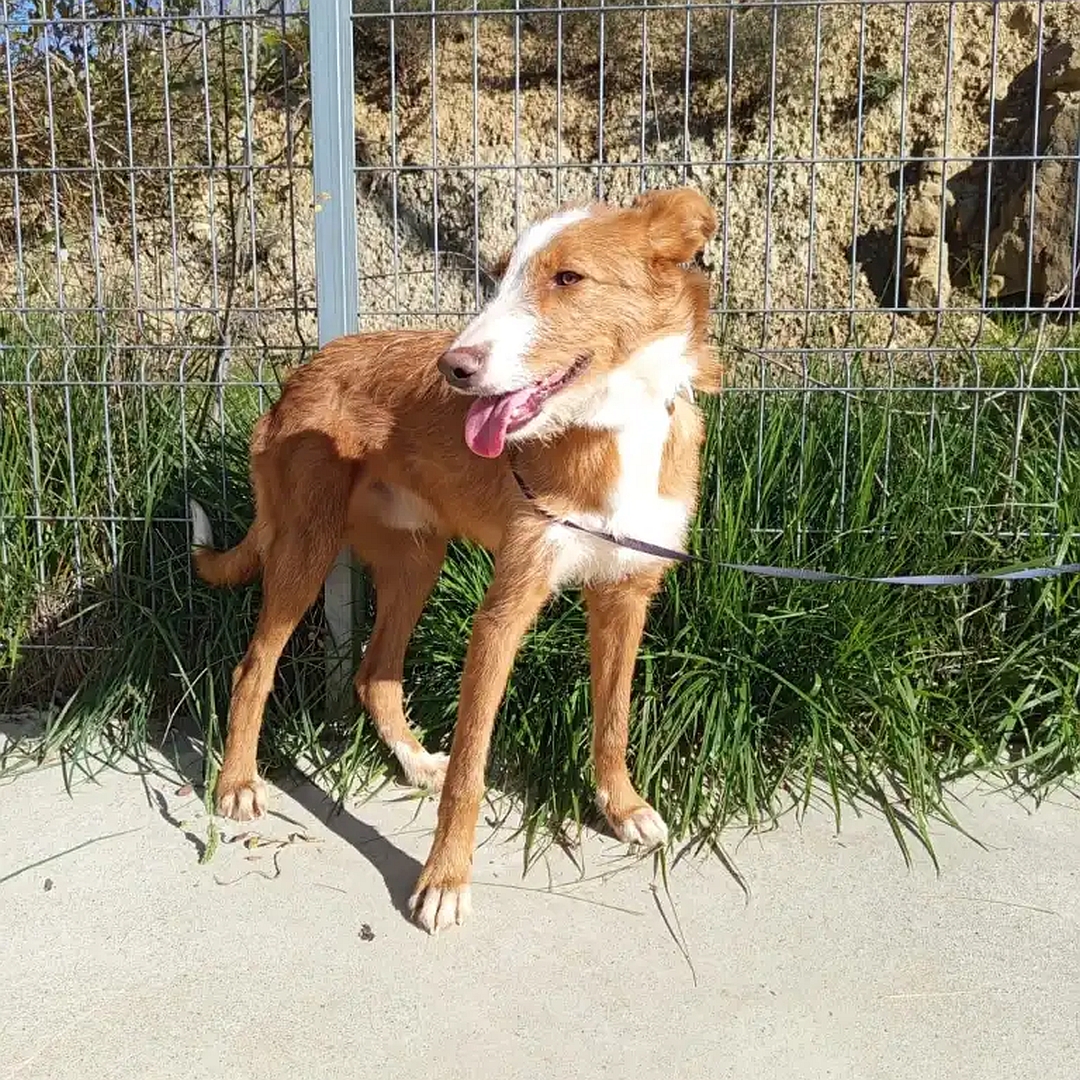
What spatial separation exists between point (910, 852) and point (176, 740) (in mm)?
2540

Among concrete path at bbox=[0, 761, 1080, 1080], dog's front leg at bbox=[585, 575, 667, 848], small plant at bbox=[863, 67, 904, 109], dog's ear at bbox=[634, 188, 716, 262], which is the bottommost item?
concrete path at bbox=[0, 761, 1080, 1080]

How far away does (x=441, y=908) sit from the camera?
287 centimetres

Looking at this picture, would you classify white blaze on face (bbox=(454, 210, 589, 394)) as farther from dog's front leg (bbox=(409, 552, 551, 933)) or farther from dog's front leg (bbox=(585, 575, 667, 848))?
dog's front leg (bbox=(585, 575, 667, 848))

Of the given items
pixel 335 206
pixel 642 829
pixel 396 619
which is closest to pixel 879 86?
pixel 335 206

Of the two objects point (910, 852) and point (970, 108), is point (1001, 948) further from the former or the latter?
point (970, 108)

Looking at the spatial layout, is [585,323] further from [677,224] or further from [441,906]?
[441,906]

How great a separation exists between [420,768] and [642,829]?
2.66ft

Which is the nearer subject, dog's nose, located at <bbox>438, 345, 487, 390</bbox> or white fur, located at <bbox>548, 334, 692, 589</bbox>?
dog's nose, located at <bbox>438, 345, 487, 390</bbox>

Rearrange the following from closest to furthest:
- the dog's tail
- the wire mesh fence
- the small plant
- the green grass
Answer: the green grass, the dog's tail, the wire mesh fence, the small plant

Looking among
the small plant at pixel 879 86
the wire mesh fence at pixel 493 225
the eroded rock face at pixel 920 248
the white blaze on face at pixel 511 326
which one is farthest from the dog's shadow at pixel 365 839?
the small plant at pixel 879 86

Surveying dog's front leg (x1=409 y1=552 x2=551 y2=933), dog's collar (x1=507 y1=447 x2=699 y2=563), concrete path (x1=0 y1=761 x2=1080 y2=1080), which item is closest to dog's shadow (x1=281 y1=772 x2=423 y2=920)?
concrete path (x1=0 y1=761 x2=1080 y2=1080)

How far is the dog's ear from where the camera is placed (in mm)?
2727

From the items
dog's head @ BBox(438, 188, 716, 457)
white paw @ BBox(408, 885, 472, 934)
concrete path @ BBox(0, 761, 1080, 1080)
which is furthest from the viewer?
white paw @ BBox(408, 885, 472, 934)

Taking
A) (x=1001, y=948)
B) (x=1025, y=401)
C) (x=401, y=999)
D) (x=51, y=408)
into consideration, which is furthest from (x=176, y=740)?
(x=1025, y=401)
